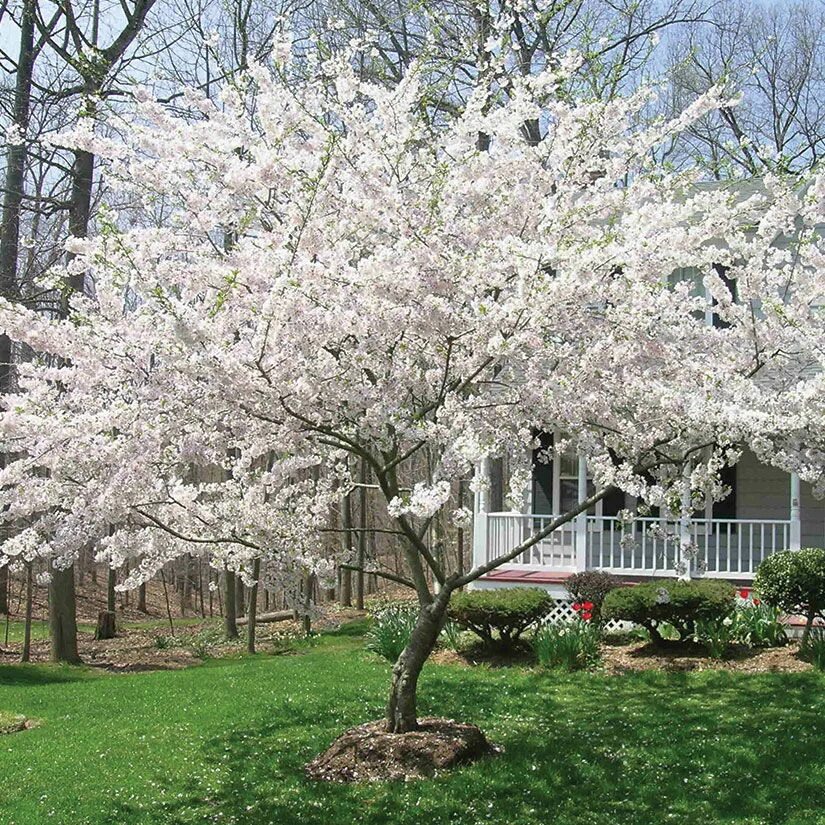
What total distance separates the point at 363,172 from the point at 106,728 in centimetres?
567

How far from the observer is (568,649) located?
10344 mm

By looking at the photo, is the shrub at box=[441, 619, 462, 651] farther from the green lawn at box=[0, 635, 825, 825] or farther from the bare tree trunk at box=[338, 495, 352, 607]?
the bare tree trunk at box=[338, 495, 352, 607]

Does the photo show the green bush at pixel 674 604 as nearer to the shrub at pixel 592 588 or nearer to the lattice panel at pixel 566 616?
the shrub at pixel 592 588

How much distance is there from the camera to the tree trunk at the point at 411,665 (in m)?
7.05

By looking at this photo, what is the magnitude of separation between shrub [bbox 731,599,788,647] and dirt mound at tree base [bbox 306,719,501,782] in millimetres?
4446

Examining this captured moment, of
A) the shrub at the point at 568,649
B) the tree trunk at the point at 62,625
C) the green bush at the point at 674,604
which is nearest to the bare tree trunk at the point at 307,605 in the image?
the shrub at the point at 568,649

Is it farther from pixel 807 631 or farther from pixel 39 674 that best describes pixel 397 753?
pixel 39 674

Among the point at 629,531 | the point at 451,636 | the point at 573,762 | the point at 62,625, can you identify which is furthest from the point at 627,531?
the point at 62,625

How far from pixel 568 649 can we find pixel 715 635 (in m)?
1.53

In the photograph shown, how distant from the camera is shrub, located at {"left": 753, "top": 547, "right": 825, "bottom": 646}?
9.96 meters

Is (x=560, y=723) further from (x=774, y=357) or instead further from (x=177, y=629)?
(x=177, y=629)

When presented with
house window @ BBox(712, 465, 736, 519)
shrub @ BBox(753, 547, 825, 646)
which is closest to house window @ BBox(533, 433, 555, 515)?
house window @ BBox(712, 465, 736, 519)

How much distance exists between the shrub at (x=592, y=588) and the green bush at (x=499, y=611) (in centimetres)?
54

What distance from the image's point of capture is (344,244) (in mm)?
5988
